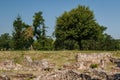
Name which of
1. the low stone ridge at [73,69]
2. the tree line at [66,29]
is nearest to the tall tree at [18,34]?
the tree line at [66,29]

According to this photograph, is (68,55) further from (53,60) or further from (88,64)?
(88,64)

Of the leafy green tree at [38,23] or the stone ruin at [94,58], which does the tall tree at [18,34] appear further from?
the stone ruin at [94,58]

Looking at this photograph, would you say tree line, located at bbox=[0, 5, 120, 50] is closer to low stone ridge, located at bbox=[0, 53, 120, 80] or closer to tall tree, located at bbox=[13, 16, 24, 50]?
tall tree, located at bbox=[13, 16, 24, 50]

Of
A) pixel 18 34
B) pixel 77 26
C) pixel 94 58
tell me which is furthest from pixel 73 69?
pixel 18 34

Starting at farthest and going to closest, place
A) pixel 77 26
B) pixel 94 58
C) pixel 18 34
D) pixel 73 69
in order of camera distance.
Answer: pixel 18 34 → pixel 77 26 → pixel 94 58 → pixel 73 69

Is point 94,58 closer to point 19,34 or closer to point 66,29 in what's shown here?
point 66,29

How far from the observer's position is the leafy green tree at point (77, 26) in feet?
206

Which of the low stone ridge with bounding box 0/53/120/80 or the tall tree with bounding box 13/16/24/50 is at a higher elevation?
the tall tree with bounding box 13/16/24/50

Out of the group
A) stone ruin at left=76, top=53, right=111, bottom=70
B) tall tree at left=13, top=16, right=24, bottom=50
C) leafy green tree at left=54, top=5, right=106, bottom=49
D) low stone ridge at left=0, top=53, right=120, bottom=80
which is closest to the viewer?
low stone ridge at left=0, top=53, right=120, bottom=80

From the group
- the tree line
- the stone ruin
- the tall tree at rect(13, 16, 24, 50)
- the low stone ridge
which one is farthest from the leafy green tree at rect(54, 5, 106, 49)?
the low stone ridge

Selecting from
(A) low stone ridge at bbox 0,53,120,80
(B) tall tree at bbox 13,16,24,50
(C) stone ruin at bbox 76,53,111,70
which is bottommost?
(A) low stone ridge at bbox 0,53,120,80

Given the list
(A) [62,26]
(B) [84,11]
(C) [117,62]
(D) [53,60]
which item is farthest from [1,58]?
(B) [84,11]

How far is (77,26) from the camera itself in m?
63.2

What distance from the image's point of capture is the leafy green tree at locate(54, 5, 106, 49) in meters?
62.8
